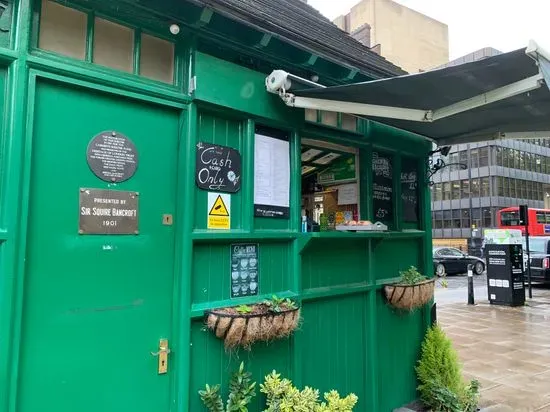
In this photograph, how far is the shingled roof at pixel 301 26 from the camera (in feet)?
9.82

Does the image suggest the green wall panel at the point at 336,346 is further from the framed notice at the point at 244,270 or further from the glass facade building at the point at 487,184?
the glass facade building at the point at 487,184

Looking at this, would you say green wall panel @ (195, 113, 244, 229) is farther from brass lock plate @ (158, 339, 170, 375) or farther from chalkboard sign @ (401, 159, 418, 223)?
chalkboard sign @ (401, 159, 418, 223)

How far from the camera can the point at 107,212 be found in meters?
2.46

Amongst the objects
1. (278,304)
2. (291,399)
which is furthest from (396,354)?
(278,304)

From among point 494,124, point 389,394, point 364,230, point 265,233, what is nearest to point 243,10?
point 265,233

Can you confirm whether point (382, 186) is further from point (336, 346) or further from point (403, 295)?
point (336, 346)

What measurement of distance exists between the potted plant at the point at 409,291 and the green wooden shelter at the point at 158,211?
30cm

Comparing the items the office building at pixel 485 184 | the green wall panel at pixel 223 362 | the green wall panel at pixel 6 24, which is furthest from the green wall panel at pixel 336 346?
the office building at pixel 485 184

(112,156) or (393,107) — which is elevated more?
(393,107)

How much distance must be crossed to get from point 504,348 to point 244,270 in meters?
6.67

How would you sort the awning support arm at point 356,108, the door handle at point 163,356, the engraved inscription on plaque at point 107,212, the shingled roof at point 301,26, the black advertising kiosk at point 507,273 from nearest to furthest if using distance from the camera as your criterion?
the engraved inscription on plaque at point 107,212 → the door handle at point 163,356 → the shingled roof at point 301,26 → the awning support arm at point 356,108 → the black advertising kiosk at point 507,273

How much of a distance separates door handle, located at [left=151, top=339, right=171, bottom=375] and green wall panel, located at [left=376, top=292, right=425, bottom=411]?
7.73 ft

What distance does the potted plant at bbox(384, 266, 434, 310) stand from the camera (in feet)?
13.8

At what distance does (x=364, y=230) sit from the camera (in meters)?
3.85
